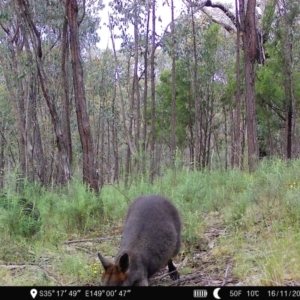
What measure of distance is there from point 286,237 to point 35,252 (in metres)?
3.09

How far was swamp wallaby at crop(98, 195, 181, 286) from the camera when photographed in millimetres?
3990

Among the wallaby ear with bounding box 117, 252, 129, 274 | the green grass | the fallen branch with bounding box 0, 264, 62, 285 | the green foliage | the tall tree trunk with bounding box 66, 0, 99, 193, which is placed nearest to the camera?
the wallaby ear with bounding box 117, 252, 129, 274

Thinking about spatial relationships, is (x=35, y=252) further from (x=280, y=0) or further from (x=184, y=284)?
(x=280, y=0)

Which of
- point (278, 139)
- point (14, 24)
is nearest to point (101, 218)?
point (14, 24)

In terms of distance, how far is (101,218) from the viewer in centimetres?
799

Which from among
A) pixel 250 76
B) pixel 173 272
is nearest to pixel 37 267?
pixel 173 272

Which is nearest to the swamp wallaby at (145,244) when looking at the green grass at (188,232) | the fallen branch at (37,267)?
the green grass at (188,232)

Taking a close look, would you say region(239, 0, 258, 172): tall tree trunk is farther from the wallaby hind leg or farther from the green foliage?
the green foliage
